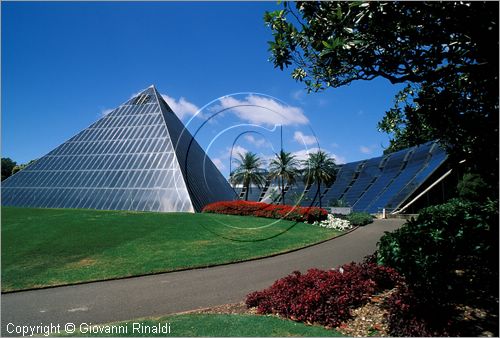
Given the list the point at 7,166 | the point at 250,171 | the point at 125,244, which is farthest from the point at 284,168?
the point at 7,166

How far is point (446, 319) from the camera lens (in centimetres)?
662

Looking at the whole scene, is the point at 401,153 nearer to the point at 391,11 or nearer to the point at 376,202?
the point at 376,202

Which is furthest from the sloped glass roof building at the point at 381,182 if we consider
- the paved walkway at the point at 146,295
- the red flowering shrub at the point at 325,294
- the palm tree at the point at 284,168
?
the red flowering shrub at the point at 325,294

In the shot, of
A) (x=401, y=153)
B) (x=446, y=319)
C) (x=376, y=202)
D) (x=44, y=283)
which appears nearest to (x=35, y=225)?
(x=44, y=283)

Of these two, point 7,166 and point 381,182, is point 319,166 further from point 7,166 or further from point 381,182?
point 7,166

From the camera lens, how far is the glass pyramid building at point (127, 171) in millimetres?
38094

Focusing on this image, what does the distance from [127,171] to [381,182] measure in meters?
36.0

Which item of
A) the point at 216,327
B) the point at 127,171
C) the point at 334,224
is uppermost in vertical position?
the point at 127,171

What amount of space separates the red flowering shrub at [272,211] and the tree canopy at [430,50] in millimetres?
20984

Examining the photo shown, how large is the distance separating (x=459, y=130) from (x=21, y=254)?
19254 millimetres

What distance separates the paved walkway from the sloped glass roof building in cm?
2229

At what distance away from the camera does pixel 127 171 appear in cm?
4256

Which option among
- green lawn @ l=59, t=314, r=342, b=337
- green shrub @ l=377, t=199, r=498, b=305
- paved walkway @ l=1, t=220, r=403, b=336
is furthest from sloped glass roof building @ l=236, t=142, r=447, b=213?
green lawn @ l=59, t=314, r=342, b=337

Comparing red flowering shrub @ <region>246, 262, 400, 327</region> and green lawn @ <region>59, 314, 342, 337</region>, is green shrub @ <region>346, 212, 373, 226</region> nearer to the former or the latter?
red flowering shrub @ <region>246, 262, 400, 327</region>
